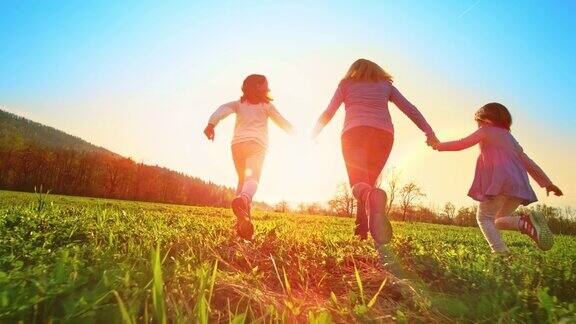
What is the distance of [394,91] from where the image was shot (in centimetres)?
630

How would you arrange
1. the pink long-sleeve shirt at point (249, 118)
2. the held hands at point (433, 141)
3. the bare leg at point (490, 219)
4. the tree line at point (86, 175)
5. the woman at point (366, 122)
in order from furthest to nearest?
1. the tree line at point (86, 175)
2. the pink long-sleeve shirt at point (249, 118)
3. the held hands at point (433, 141)
4. the bare leg at point (490, 219)
5. the woman at point (366, 122)

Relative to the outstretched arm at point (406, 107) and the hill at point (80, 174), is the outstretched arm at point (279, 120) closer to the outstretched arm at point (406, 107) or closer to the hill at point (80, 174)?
the outstretched arm at point (406, 107)

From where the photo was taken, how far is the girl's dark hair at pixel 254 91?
7680 millimetres

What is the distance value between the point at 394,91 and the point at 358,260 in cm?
287

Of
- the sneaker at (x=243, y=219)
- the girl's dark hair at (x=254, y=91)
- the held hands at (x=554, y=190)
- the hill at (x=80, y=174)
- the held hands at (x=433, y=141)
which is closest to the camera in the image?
the sneaker at (x=243, y=219)

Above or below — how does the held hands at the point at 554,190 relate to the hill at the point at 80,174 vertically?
below

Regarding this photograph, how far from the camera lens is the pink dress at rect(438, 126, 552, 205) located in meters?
6.20

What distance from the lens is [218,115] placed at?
24.6ft

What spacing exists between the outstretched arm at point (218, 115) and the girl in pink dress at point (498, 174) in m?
3.43

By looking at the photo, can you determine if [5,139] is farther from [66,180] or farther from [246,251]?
[246,251]

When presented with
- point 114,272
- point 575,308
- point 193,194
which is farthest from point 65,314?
point 193,194

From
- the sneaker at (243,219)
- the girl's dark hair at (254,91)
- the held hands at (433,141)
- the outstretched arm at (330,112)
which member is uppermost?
the girl's dark hair at (254,91)

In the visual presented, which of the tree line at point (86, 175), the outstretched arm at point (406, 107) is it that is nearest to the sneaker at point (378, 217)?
the outstretched arm at point (406, 107)

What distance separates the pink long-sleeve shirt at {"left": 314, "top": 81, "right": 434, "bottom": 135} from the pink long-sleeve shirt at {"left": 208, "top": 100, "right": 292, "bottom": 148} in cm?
130
